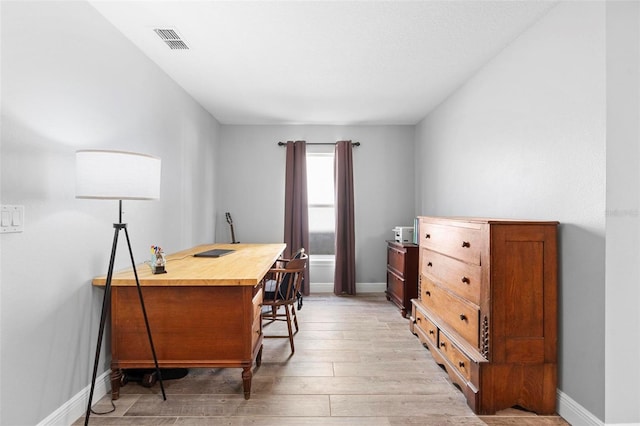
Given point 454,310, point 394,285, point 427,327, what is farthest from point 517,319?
point 394,285

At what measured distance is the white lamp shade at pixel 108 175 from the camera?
5.66 ft

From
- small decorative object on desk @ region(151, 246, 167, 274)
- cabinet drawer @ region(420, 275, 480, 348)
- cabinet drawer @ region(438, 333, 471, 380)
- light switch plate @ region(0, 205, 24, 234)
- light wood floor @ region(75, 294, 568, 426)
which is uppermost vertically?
light switch plate @ region(0, 205, 24, 234)

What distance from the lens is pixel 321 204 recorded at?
5203mm

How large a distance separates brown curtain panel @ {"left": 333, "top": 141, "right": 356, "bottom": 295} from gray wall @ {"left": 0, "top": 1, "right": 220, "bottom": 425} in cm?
280

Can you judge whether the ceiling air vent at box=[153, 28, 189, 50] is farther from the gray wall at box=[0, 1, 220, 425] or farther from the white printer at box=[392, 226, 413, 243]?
the white printer at box=[392, 226, 413, 243]

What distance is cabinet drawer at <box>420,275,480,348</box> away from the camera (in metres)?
2.18

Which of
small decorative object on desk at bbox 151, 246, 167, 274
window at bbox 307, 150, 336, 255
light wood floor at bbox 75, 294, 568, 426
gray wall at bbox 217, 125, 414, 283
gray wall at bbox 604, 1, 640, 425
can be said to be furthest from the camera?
window at bbox 307, 150, 336, 255

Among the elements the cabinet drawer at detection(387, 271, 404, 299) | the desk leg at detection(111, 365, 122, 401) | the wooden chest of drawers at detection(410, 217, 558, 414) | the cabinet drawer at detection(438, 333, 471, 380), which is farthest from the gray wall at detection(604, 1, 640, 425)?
the desk leg at detection(111, 365, 122, 401)

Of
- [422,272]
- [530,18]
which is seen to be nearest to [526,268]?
[422,272]

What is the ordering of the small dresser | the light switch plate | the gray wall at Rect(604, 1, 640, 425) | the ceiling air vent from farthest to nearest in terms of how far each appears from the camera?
1. the small dresser
2. the ceiling air vent
3. the gray wall at Rect(604, 1, 640, 425)
4. the light switch plate

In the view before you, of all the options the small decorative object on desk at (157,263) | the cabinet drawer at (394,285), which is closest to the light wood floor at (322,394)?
the small decorative object on desk at (157,263)

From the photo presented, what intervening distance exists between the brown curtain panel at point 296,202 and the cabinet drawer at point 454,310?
2.17 meters

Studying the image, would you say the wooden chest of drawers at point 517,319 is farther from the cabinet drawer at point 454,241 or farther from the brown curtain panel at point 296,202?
the brown curtain panel at point 296,202

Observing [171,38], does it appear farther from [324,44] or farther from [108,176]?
[108,176]
